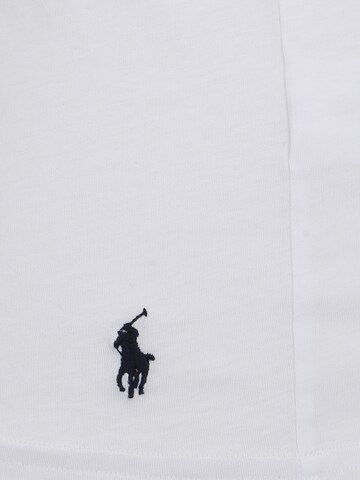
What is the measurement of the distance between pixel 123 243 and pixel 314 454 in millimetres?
241

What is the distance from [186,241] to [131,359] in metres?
0.11

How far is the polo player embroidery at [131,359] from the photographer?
0.61 meters

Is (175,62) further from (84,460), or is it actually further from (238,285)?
(84,460)

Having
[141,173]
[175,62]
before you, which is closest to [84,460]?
[141,173]

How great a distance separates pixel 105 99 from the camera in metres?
0.63

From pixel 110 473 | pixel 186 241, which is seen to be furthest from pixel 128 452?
pixel 186 241

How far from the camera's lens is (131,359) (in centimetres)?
61

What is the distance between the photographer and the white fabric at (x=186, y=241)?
602 mm

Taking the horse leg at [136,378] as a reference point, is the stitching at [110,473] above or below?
below

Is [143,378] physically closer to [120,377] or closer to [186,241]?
[120,377]

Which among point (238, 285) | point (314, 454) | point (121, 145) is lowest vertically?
point (314, 454)

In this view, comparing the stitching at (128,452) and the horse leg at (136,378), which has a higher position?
the horse leg at (136,378)

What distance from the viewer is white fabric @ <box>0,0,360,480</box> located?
602 millimetres

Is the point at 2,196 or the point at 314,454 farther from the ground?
the point at 2,196
